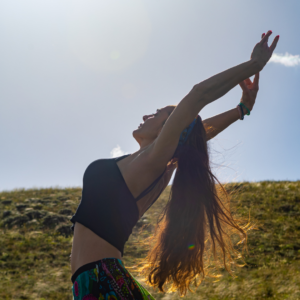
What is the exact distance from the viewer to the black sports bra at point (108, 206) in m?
1.75

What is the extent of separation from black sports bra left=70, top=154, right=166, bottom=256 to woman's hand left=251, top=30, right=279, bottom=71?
1.37m

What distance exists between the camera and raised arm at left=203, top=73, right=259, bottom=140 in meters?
2.95

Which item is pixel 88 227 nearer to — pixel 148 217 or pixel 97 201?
pixel 97 201

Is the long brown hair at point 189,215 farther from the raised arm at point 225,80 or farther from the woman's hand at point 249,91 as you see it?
the woman's hand at point 249,91

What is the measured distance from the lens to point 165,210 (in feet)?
8.71

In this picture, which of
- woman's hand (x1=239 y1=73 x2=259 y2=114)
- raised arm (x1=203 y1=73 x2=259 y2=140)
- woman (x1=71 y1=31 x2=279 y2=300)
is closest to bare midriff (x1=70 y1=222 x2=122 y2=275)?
woman (x1=71 y1=31 x2=279 y2=300)

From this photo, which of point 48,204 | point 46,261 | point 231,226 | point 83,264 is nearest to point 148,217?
point 46,261

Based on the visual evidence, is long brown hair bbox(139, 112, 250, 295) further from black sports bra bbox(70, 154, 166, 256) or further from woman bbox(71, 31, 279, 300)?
black sports bra bbox(70, 154, 166, 256)

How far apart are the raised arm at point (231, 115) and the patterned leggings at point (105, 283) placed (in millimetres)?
1856

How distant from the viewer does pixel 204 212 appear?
8.16 feet

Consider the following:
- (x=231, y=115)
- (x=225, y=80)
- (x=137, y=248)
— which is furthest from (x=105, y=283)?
(x=137, y=248)

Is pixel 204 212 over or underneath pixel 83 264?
over

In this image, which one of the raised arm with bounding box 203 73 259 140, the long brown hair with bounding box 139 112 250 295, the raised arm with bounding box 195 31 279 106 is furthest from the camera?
Result: the raised arm with bounding box 203 73 259 140

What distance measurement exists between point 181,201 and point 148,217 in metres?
9.36
